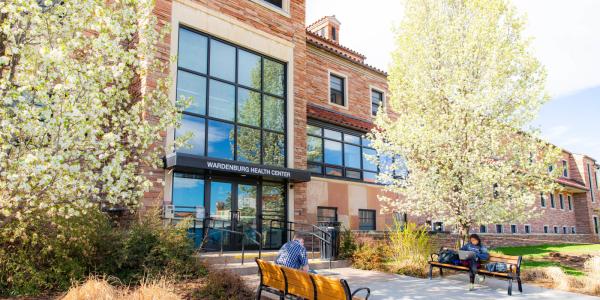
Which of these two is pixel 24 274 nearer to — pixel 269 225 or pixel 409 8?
pixel 269 225

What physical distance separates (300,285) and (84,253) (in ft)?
13.8

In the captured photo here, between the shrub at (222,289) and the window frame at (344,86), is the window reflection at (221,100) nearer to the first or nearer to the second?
the shrub at (222,289)

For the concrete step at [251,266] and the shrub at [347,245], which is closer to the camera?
the concrete step at [251,266]

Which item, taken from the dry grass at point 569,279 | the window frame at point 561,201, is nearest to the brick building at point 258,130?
the dry grass at point 569,279

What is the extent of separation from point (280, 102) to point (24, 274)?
958cm

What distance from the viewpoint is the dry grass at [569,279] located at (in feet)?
31.8

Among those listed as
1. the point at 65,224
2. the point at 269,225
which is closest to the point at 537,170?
the point at 269,225

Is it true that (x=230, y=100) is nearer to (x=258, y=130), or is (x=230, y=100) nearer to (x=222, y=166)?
(x=258, y=130)

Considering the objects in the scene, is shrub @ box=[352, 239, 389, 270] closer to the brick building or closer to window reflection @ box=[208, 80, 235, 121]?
the brick building

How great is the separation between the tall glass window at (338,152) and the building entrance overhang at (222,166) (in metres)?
3.27

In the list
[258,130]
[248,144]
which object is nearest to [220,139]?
[248,144]

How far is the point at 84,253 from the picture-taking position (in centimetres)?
804

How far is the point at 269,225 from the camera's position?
1404 centimetres

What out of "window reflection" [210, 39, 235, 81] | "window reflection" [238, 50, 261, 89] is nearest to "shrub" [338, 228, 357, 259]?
"window reflection" [238, 50, 261, 89]
